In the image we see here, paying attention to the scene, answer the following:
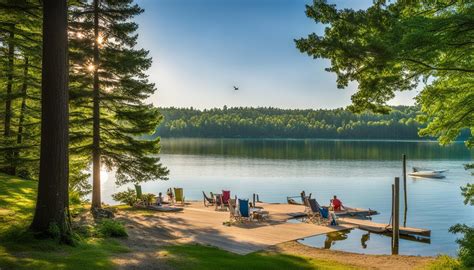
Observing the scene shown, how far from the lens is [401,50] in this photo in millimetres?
8742

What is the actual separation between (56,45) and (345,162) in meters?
68.9

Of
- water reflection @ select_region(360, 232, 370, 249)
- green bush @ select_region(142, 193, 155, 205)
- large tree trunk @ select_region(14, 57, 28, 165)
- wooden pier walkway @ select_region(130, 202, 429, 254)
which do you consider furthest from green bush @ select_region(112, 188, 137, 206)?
water reflection @ select_region(360, 232, 370, 249)

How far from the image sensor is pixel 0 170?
82.1 ft

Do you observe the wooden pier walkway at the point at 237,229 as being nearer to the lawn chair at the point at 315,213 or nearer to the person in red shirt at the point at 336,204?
the lawn chair at the point at 315,213

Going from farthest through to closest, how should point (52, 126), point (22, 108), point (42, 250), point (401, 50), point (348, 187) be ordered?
point (348, 187) → point (22, 108) → point (52, 126) → point (42, 250) → point (401, 50)

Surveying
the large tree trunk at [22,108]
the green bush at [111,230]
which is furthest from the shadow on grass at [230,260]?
the large tree trunk at [22,108]

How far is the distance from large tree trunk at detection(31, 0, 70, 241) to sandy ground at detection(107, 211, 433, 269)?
2.01 metres

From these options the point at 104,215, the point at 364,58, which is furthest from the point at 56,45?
the point at 104,215

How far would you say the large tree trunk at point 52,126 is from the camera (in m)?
10.6

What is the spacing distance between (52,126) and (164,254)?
4.26 meters

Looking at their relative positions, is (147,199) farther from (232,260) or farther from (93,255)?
(93,255)

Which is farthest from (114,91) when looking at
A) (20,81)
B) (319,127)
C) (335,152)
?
(319,127)

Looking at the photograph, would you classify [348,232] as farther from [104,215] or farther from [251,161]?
[251,161]

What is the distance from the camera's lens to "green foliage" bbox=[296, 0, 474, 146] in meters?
8.50
